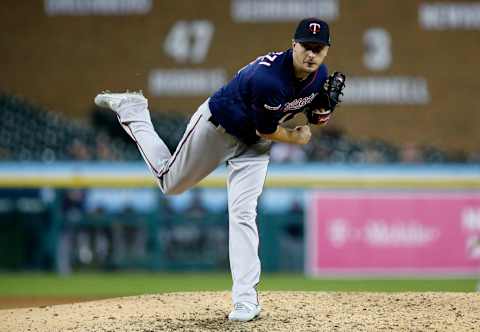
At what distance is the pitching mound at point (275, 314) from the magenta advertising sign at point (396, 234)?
15.3 ft

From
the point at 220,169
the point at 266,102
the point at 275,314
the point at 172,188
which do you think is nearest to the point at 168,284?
the point at 220,169

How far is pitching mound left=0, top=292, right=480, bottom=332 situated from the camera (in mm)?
4824

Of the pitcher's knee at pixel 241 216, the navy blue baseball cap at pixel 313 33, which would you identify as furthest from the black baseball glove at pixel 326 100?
the pitcher's knee at pixel 241 216

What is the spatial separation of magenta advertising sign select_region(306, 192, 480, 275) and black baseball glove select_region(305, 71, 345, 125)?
5.43m

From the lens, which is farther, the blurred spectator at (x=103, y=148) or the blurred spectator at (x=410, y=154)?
the blurred spectator at (x=410, y=154)

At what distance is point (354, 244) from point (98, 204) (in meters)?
2.90

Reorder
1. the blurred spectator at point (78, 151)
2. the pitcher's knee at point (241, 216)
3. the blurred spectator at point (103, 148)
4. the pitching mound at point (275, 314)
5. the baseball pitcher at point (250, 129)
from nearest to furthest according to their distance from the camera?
the baseball pitcher at point (250, 129), the pitching mound at point (275, 314), the pitcher's knee at point (241, 216), the blurred spectator at point (78, 151), the blurred spectator at point (103, 148)

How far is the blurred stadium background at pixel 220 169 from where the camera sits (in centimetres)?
1043

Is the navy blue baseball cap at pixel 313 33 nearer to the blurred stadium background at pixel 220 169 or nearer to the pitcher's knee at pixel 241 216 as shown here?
the pitcher's knee at pixel 241 216

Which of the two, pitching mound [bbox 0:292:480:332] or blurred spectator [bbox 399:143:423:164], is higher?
blurred spectator [bbox 399:143:423:164]

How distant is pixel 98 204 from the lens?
35.1 ft

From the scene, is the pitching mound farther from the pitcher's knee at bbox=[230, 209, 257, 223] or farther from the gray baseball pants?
the pitcher's knee at bbox=[230, 209, 257, 223]

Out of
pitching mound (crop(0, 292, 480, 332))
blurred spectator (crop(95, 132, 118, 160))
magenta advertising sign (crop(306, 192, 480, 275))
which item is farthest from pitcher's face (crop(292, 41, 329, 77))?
blurred spectator (crop(95, 132, 118, 160))

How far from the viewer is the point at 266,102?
15.3 ft
